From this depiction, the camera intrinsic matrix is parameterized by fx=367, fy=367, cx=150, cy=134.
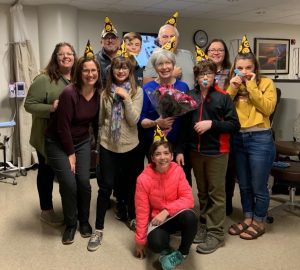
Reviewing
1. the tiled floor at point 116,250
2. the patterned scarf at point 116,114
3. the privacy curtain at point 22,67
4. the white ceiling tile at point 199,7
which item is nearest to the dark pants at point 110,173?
the patterned scarf at point 116,114

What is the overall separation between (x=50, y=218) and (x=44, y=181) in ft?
1.09

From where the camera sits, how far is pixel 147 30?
6.05 m

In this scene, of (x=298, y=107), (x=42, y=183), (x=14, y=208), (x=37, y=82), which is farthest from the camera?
(x=298, y=107)

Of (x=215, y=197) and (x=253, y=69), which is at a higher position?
(x=253, y=69)

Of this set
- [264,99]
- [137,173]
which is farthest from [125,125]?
[264,99]

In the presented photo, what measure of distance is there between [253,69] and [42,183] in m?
1.81

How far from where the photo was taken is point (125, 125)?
247 cm

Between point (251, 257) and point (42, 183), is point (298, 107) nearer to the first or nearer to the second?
point (251, 257)

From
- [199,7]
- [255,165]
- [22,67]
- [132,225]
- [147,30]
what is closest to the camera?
[255,165]

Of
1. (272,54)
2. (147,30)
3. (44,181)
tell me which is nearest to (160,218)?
(44,181)

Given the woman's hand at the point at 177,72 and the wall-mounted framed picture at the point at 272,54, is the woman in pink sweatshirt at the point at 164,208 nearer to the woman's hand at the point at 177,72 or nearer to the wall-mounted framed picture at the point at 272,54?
the woman's hand at the point at 177,72

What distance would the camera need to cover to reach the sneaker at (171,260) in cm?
221

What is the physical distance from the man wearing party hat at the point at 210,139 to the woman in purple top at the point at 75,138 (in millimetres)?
664

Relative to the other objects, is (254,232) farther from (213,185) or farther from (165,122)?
(165,122)
